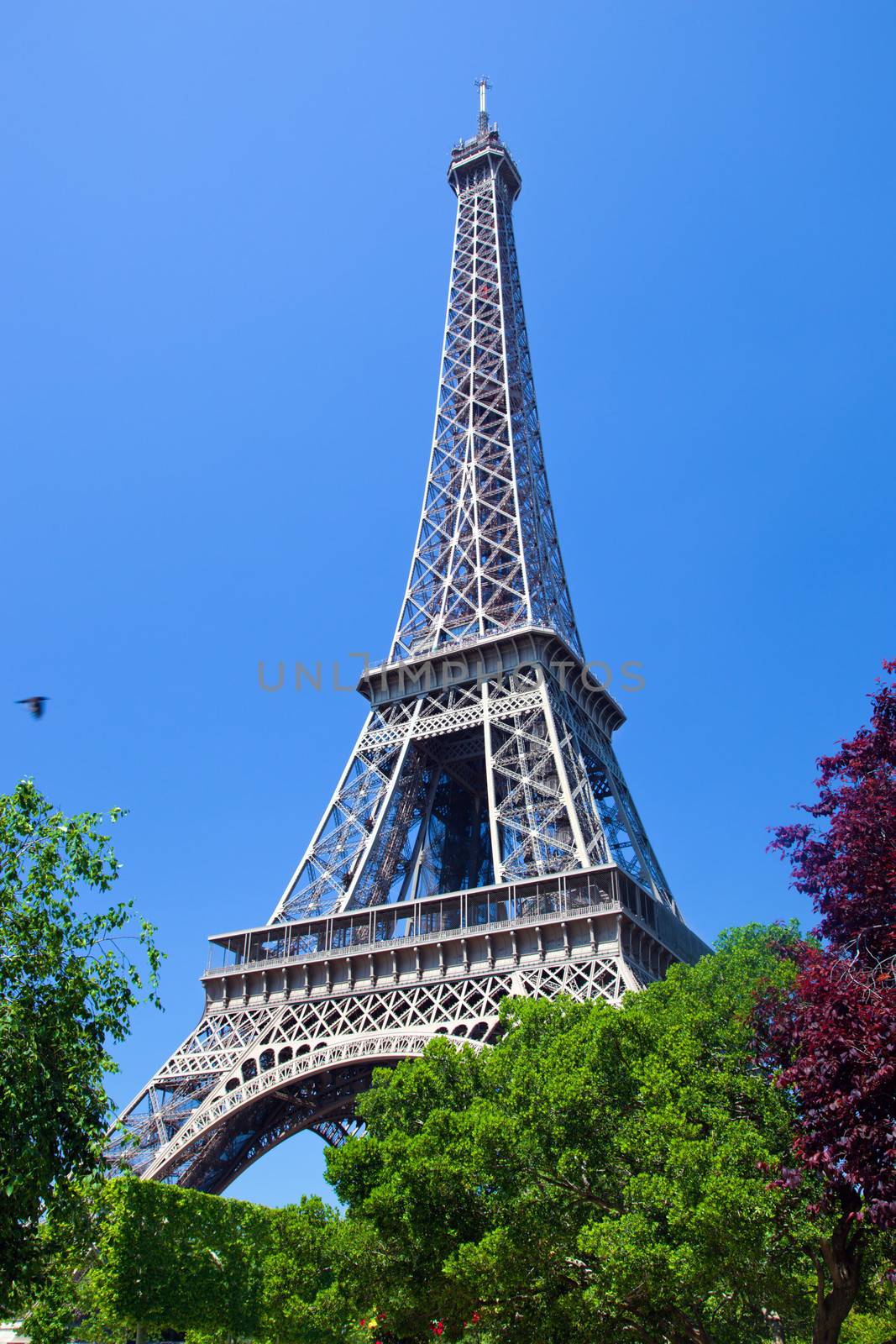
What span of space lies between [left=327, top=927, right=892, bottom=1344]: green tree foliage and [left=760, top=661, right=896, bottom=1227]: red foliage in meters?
1.31

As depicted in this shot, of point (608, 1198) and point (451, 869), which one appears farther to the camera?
point (451, 869)

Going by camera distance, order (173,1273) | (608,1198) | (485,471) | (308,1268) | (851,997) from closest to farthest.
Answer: (851,997), (608,1198), (308,1268), (173,1273), (485,471)

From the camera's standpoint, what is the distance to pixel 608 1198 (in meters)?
16.4

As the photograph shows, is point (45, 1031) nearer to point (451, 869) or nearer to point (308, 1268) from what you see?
point (308, 1268)

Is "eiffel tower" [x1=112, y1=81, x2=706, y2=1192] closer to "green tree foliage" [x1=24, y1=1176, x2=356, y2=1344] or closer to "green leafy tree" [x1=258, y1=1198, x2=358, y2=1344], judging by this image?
"green tree foliage" [x1=24, y1=1176, x2=356, y2=1344]

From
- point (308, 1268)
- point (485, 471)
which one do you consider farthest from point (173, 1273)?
point (485, 471)

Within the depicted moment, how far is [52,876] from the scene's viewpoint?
14.2m

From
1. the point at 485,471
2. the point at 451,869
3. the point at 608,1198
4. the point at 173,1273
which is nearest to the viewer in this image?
the point at 608,1198

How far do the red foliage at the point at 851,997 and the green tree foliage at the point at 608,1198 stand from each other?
1.31m

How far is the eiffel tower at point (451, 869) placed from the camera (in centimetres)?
3005

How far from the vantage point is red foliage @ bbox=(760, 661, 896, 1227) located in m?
10.4

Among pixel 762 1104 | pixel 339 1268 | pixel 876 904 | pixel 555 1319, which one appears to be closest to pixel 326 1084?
pixel 339 1268

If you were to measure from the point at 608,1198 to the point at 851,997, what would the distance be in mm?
7463

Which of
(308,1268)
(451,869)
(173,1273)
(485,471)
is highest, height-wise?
(485,471)
